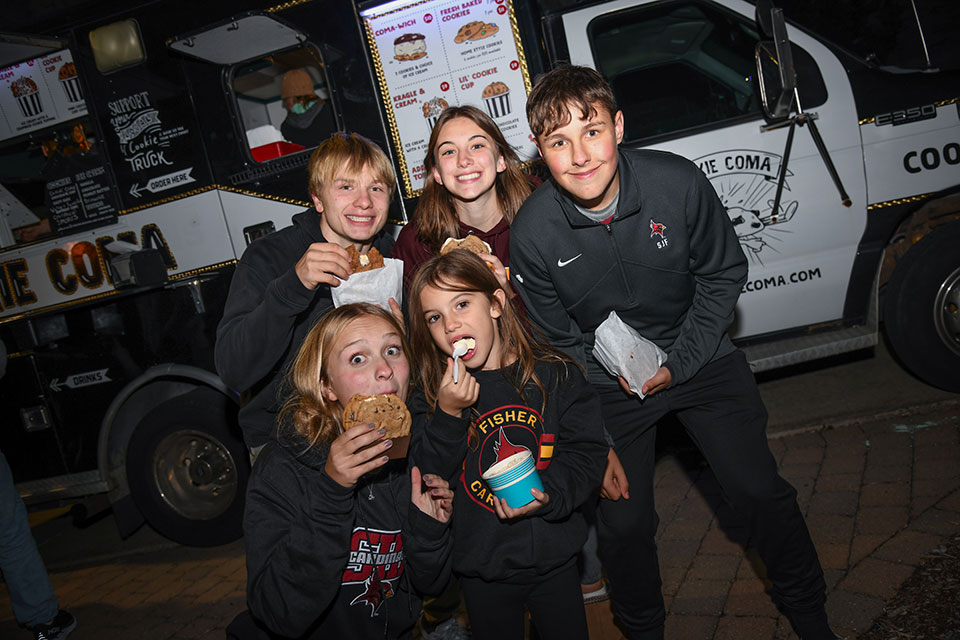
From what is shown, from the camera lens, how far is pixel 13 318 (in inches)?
181

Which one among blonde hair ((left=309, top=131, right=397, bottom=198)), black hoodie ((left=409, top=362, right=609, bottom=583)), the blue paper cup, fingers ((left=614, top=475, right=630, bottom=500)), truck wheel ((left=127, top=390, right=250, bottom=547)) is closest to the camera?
the blue paper cup

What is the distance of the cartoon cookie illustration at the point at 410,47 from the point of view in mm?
3846

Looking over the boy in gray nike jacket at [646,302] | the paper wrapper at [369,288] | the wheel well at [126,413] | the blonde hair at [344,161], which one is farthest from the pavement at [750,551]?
the blonde hair at [344,161]

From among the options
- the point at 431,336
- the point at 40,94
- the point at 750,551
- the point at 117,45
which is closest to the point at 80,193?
the point at 40,94

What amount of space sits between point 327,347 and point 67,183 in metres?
3.31

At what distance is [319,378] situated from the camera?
2180 mm

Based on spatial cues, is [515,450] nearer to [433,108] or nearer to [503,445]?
[503,445]

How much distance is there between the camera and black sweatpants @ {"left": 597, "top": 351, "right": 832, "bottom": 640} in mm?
2299

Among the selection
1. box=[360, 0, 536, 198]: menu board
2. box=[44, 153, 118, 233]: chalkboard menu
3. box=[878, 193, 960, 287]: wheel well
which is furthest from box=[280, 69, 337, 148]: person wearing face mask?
box=[878, 193, 960, 287]: wheel well

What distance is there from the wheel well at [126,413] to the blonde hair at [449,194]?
2.42 metres

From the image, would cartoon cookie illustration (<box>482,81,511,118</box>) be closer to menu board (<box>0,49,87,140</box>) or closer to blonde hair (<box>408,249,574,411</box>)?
blonde hair (<box>408,249,574,411</box>)

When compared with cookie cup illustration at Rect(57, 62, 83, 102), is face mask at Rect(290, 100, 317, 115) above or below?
below

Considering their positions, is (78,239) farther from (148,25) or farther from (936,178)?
(936,178)

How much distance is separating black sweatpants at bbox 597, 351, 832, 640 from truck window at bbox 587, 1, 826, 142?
2.06 meters
